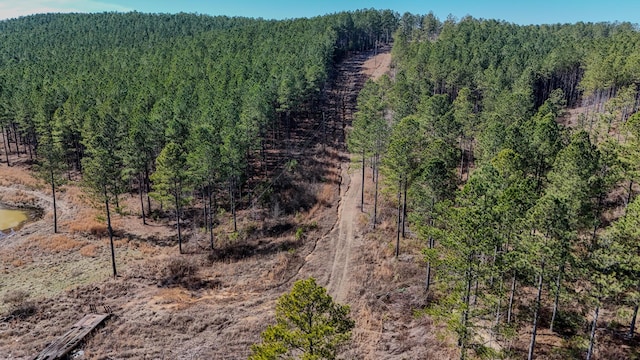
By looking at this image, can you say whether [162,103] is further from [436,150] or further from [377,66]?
[377,66]

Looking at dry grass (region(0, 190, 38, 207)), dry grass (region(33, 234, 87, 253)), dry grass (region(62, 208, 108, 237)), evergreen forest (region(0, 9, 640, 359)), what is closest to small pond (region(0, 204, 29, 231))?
dry grass (region(0, 190, 38, 207))

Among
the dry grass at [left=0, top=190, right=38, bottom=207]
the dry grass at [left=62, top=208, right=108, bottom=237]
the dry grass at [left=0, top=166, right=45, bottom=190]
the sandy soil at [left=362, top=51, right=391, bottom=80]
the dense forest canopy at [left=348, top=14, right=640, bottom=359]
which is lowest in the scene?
the dry grass at [left=62, top=208, right=108, bottom=237]

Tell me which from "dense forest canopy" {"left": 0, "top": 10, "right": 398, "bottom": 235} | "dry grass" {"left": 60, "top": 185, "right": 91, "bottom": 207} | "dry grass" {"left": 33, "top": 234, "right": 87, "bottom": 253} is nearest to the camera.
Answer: "dense forest canopy" {"left": 0, "top": 10, "right": 398, "bottom": 235}

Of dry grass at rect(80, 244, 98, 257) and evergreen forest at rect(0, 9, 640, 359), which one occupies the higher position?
evergreen forest at rect(0, 9, 640, 359)

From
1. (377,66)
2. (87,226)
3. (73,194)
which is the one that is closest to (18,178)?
(73,194)

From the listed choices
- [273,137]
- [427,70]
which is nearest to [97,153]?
[273,137]

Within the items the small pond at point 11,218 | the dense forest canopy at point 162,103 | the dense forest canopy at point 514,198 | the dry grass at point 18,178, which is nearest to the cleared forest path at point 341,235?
the dense forest canopy at point 514,198

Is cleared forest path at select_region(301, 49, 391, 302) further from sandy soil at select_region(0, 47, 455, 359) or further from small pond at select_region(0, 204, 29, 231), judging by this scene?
small pond at select_region(0, 204, 29, 231)
